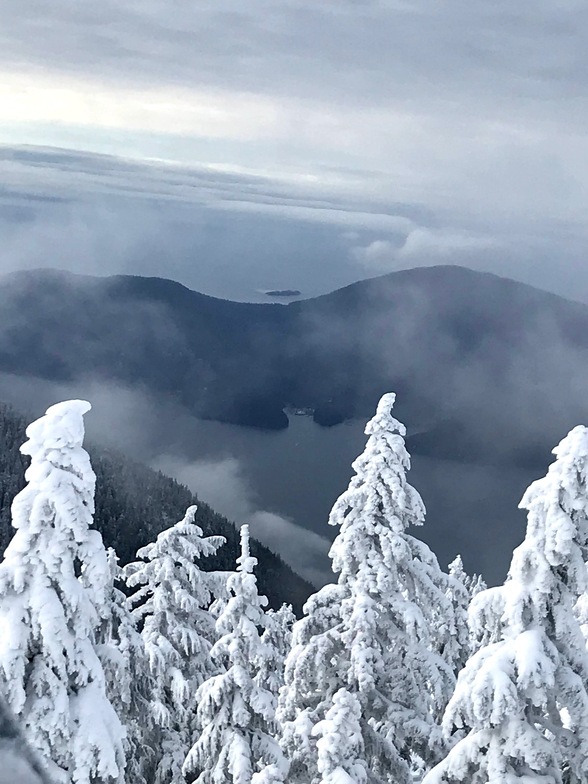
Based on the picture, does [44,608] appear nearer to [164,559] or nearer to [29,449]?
[29,449]

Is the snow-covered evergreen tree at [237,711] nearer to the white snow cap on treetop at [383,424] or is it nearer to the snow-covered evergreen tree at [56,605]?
the white snow cap on treetop at [383,424]

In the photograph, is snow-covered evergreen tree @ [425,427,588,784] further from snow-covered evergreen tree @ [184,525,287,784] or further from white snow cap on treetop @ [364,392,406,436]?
snow-covered evergreen tree @ [184,525,287,784]

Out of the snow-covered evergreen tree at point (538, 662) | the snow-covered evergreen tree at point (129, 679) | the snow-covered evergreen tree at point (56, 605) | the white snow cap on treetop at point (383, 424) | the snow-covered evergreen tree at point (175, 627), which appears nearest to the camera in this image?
the snow-covered evergreen tree at point (56, 605)

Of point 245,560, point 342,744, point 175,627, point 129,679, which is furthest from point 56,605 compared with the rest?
point 175,627

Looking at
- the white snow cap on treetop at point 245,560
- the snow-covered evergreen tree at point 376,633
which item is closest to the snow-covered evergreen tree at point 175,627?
the white snow cap on treetop at point 245,560

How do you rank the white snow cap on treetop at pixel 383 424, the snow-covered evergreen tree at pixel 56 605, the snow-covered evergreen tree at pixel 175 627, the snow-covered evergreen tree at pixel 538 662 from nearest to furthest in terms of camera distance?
the snow-covered evergreen tree at pixel 56 605
the snow-covered evergreen tree at pixel 538 662
the white snow cap on treetop at pixel 383 424
the snow-covered evergreen tree at pixel 175 627

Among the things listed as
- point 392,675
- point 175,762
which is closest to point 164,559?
point 175,762

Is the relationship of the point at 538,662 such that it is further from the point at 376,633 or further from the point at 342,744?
the point at 376,633
